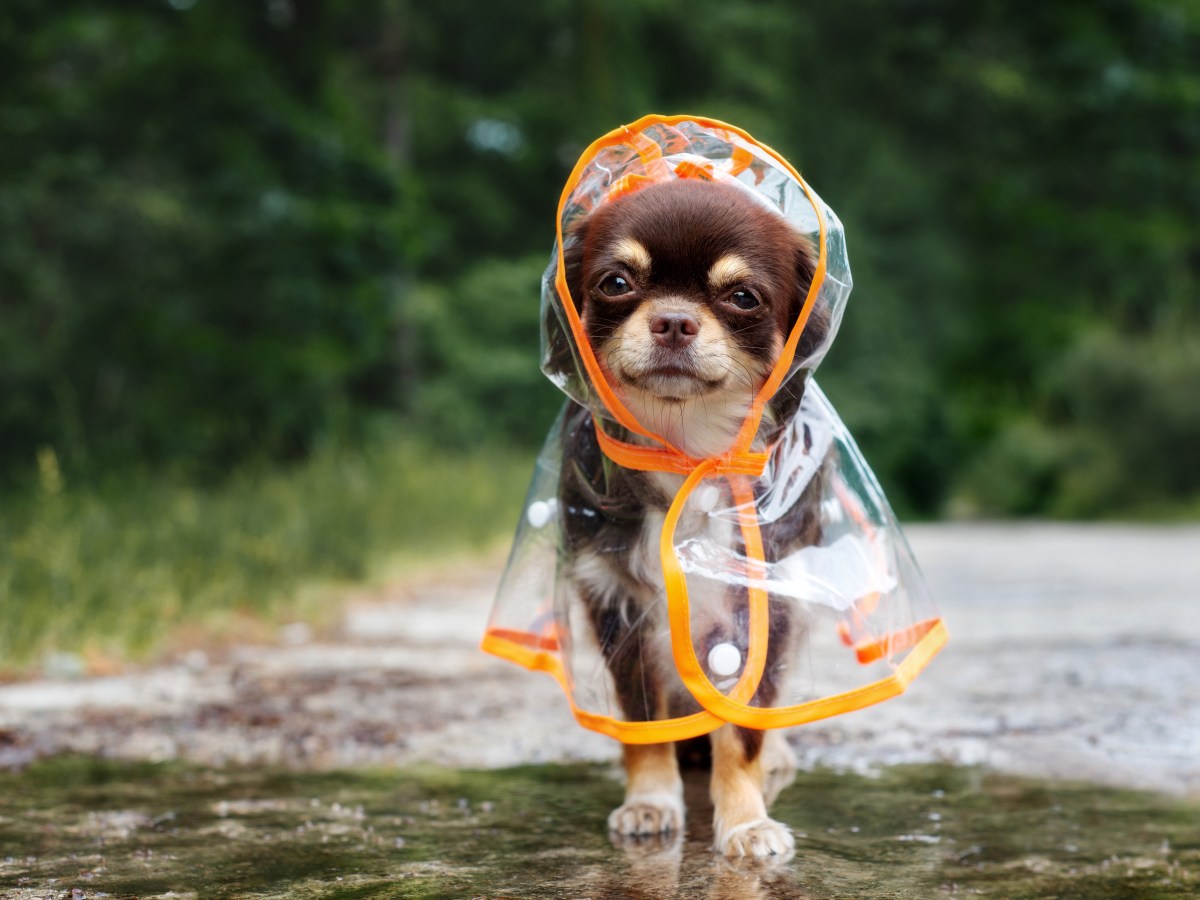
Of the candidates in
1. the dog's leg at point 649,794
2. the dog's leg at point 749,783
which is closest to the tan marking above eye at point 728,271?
the dog's leg at point 749,783

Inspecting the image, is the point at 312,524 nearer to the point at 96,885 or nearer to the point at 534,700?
the point at 534,700

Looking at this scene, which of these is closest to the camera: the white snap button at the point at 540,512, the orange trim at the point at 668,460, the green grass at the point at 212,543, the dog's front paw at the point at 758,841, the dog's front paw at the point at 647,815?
the dog's front paw at the point at 758,841

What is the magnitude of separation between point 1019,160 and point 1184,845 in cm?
2609

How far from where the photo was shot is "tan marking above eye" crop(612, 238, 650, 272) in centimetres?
260

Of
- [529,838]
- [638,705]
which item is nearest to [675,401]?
[638,705]

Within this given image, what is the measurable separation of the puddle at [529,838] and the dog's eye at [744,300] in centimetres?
108

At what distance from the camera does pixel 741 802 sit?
2.65m

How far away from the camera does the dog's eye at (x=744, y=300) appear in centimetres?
261

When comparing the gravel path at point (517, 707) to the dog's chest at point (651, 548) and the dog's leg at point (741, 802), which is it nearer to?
the dog's leg at point (741, 802)

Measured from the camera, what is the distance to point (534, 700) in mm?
4531

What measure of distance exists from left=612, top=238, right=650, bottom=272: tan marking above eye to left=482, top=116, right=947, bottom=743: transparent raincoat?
126mm

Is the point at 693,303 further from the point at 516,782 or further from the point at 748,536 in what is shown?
the point at 516,782

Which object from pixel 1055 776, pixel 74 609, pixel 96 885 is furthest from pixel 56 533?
pixel 1055 776

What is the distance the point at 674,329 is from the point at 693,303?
0.09 m
